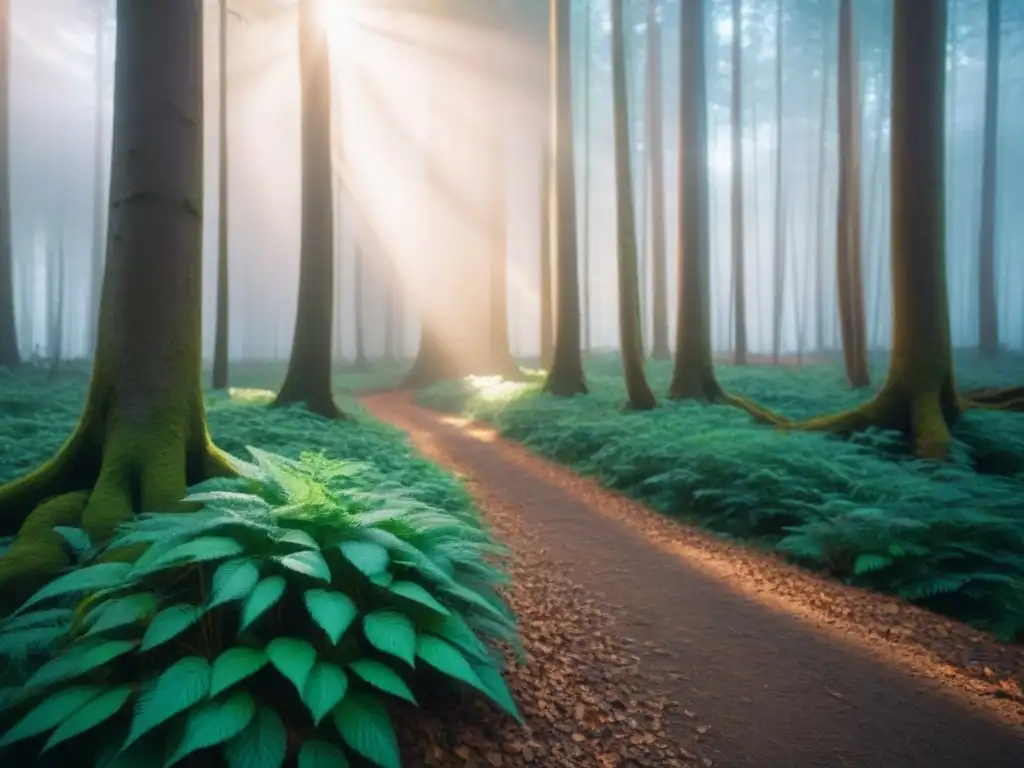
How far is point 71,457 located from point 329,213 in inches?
325

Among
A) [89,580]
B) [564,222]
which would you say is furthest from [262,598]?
[564,222]

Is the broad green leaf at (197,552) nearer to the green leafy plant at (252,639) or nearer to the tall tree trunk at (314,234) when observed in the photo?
the green leafy plant at (252,639)

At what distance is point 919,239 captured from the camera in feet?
27.3

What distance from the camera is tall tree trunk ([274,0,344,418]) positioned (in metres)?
11.2

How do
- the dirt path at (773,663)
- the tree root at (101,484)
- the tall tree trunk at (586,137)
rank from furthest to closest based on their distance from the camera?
the tall tree trunk at (586,137)
the tree root at (101,484)
the dirt path at (773,663)

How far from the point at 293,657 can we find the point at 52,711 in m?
0.91

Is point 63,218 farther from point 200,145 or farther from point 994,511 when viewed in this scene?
point 994,511

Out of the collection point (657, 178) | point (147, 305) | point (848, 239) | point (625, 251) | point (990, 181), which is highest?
point (657, 178)

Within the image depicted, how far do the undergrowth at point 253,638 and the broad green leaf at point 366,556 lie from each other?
10 mm

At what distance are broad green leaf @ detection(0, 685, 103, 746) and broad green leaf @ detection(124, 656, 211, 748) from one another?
0.90 feet

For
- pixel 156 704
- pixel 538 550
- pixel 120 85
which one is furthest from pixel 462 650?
pixel 120 85

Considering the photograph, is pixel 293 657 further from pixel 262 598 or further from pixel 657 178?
pixel 657 178

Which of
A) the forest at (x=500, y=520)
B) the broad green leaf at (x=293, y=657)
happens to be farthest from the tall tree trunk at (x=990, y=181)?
the broad green leaf at (x=293, y=657)

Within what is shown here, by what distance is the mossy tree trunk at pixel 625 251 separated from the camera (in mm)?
12219
